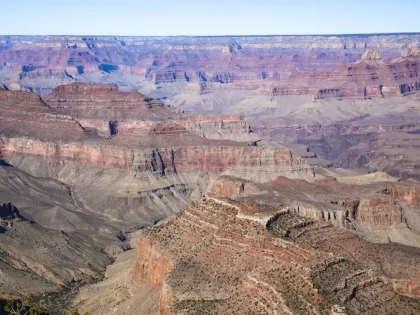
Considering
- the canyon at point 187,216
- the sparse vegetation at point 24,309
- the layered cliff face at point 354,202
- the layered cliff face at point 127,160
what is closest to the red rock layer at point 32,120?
the layered cliff face at point 127,160

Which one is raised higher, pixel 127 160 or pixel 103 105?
pixel 103 105

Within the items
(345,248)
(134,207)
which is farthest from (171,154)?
(345,248)

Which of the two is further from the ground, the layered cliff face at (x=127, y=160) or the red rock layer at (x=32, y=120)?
the red rock layer at (x=32, y=120)

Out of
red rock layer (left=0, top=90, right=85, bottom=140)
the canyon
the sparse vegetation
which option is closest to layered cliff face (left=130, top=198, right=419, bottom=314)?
the canyon

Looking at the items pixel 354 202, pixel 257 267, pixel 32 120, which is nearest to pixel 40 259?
pixel 354 202

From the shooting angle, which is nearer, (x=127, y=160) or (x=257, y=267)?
(x=257, y=267)

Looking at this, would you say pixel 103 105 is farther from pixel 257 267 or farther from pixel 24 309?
pixel 257 267

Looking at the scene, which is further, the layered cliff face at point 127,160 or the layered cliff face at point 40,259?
the layered cliff face at point 127,160

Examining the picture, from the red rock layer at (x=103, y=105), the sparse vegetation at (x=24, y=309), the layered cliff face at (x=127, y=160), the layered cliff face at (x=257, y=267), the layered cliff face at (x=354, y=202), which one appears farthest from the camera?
the red rock layer at (x=103, y=105)

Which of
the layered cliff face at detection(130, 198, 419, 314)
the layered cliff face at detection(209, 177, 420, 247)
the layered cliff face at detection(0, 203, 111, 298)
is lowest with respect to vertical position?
the layered cliff face at detection(0, 203, 111, 298)

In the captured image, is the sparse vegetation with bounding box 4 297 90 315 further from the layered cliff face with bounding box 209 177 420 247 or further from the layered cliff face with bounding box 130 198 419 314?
the layered cliff face with bounding box 209 177 420 247

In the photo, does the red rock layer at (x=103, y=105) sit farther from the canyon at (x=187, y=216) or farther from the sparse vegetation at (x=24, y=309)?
the sparse vegetation at (x=24, y=309)
